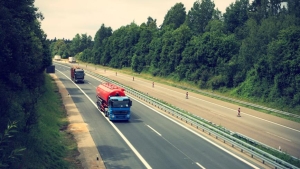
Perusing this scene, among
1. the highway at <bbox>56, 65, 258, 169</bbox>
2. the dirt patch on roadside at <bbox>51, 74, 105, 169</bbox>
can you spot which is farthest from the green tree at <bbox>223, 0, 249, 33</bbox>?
the dirt patch on roadside at <bbox>51, 74, 105, 169</bbox>

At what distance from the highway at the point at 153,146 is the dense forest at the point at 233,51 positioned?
2356 centimetres

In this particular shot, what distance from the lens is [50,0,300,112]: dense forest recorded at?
142 ft

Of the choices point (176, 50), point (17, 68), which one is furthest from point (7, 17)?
point (176, 50)

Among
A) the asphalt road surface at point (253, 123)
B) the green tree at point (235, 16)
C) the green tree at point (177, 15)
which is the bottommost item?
the asphalt road surface at point (253, 123)

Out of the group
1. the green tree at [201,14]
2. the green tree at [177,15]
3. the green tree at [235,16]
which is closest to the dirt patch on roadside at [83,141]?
the green tree at [235,16]

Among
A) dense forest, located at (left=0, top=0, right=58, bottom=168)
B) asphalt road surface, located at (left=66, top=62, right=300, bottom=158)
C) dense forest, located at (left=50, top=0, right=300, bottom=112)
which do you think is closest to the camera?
dense forest, located at (left=0, top=0, right=58, bottom=168)

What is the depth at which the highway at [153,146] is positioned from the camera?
59.2ft

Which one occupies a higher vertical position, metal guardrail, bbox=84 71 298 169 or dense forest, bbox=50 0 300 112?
dense forest, bbox=50 0 300 112

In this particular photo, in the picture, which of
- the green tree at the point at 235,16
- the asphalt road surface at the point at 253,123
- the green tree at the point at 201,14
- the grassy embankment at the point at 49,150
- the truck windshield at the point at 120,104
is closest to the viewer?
the grassy embankment at the point at 49,150

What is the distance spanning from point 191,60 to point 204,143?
47.0m

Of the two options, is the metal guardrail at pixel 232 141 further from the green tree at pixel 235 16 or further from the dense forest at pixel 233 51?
the green tree at pixel 235 16

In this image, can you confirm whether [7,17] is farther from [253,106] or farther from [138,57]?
[138,57]

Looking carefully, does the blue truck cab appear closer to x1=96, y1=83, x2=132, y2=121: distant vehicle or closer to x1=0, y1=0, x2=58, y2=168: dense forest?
x1=96, y1=83, x2=132, y2=121: distant vehicle

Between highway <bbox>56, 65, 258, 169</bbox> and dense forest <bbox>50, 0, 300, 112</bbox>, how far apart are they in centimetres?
2356
